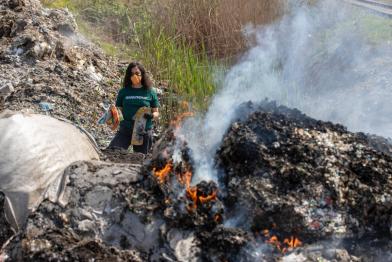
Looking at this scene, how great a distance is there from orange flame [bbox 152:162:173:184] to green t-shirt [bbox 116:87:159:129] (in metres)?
2.17

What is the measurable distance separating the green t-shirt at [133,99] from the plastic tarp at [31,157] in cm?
119

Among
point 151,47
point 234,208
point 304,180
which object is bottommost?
point 234,208

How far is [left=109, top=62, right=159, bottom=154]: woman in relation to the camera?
525 cm

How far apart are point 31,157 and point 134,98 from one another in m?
1.82

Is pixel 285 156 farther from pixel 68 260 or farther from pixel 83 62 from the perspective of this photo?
pixel 83 62

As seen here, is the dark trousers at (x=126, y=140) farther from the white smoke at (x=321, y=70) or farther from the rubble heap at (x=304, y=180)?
the rubble heap at (x=304, y=180)

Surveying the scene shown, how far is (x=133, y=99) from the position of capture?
17.3 ft

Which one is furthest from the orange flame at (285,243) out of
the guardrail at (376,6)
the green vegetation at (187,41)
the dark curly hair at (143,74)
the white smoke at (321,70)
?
the guardrail at (376,6)

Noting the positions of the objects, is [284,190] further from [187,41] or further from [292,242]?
[187,41]

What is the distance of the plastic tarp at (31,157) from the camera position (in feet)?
11.3

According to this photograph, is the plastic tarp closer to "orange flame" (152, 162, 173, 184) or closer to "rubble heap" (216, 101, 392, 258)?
"orange flame" (152, 162, 173, 184)

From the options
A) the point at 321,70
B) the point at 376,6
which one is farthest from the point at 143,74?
the point at 376,6

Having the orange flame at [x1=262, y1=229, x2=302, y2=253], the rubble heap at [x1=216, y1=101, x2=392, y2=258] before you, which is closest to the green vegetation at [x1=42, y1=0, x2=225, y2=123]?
the rubble heap at [x1=216, y1=101, x2=392, y2=258]

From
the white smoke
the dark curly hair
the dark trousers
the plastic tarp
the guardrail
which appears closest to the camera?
the plastic tarp
